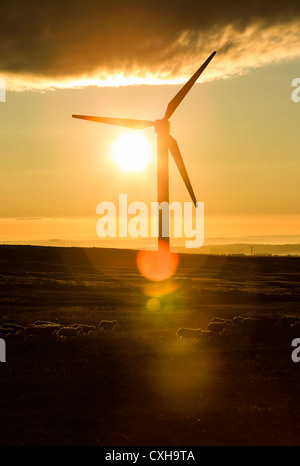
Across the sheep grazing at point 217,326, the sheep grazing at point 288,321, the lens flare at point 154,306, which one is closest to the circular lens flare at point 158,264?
the sheep grazing at point 217,326

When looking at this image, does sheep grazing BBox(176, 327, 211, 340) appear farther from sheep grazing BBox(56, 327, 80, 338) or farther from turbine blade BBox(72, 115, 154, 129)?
turbine blade BBox(72, 115, 154, 129)

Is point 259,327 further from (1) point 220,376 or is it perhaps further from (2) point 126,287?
(2) point 126,287

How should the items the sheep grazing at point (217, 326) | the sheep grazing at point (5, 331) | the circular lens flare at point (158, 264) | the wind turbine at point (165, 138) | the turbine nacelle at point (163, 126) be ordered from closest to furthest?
the sheep grazing at point (5, 331) → the sheep grazing at point (217, 326) → the circular lens flare at point (158, 264) → the wind turbine at point (165, 138) → the turbine nacelle at point (163, 126)

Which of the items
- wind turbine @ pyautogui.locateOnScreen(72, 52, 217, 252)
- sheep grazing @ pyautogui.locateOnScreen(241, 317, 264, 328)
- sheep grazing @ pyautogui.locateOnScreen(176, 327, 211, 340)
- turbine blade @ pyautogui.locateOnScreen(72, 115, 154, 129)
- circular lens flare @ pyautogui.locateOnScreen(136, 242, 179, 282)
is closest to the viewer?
sheep grazing @ pyautogui.locateOnScreen(176, 327, 211, 340)

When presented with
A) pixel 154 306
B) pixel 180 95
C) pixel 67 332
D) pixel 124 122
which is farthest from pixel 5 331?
pixel 154 306

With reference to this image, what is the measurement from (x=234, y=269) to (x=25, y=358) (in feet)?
348

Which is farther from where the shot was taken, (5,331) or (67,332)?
(5,331)

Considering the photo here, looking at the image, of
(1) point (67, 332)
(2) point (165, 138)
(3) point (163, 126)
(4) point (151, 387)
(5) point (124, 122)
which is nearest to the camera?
(4) point (151, 387)

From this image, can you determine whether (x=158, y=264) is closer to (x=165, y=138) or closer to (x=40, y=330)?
(x=165, y=138)

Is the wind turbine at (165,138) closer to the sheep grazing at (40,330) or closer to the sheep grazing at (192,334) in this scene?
the sheep grazing at (192,334)

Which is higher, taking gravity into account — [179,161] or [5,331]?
[179,161]

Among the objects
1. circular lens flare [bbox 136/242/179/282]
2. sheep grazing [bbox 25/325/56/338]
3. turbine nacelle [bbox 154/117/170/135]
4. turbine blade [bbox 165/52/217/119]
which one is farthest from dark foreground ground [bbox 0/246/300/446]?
turbine blade [bbox 165/52/217/119]

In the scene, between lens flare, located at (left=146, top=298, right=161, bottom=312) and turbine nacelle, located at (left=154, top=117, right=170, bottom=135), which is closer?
turbine nacelle, located at (left=154, top=117, right=170, bottom=135)

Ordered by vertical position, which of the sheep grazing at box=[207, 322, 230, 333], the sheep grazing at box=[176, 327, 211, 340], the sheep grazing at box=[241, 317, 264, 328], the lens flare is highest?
the lens flare
